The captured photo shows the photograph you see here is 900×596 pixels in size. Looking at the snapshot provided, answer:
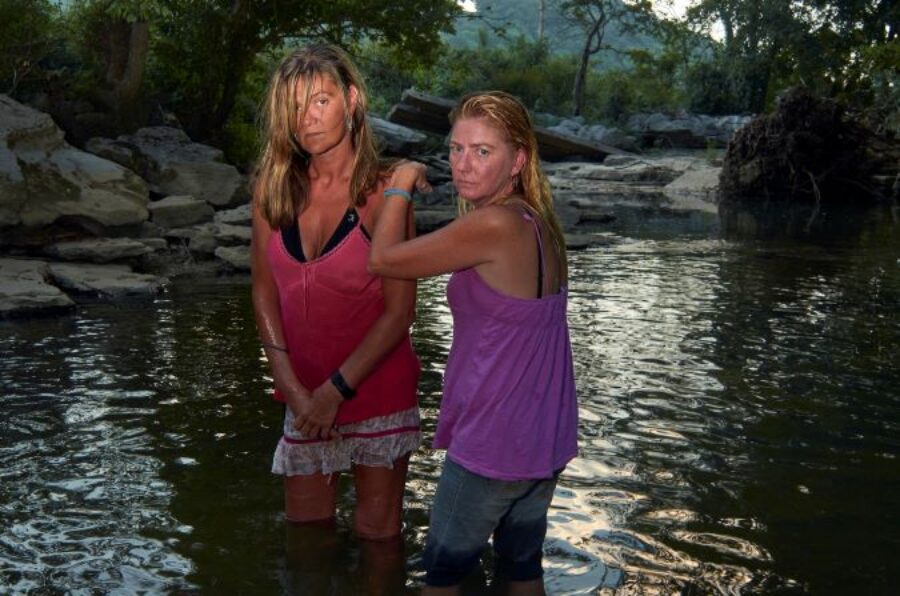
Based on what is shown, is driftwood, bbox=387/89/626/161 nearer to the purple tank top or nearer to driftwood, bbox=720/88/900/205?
driftwood, bbox=720/88/900/205

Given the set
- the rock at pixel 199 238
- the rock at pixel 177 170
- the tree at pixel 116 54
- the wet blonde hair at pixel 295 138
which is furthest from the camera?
the tree at pixel 116 54

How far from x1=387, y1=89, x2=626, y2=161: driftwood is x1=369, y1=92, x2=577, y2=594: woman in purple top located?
26859mm

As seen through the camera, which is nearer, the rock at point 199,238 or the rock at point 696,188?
the rock at point 199,238

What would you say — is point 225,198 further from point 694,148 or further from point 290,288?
point 694,148

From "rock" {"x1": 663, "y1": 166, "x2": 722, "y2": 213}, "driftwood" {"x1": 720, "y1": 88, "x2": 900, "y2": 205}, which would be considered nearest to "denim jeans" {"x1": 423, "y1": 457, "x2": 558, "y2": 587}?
"rock" {"x1": 663, "y1": 166, "x2": 722, "y2": 213}

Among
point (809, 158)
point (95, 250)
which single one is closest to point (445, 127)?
point (809, 158)

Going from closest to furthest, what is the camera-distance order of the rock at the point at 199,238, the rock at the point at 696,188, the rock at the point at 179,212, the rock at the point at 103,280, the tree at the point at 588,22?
the rock at the point at 103,280 → the rock at the point at 199,238 → the rock at the point at 179,212 → the rock at the point at 696,188 → the tree at the point at 588,22

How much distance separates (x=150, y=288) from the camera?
33.8 feet

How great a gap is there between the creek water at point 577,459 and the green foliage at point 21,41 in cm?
820

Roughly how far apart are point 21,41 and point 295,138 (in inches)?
592

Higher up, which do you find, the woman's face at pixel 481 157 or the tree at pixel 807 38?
the tree at pixel 807 38

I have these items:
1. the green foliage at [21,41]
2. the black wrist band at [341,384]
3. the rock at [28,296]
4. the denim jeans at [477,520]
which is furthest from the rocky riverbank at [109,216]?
the denim jeans at [477,520]

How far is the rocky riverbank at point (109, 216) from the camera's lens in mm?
10305

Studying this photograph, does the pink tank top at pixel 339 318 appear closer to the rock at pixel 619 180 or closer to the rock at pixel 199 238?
the rock at pixel 199 238
